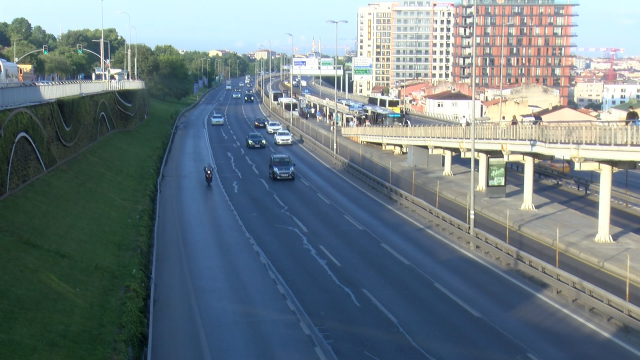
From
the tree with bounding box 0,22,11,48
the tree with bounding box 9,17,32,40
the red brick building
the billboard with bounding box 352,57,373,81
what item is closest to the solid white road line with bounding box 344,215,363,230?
the billboard with bounding box 352,57,373,81

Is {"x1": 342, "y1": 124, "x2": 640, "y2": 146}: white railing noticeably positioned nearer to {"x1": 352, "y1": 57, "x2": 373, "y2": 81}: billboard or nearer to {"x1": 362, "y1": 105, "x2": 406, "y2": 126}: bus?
{"x1": 362, "y1": 105, "x2": 406, "y2": 126}: bus

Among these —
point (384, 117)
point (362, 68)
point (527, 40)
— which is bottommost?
point (384, 117)

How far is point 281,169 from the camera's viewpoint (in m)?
39.5

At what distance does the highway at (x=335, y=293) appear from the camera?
1475cm

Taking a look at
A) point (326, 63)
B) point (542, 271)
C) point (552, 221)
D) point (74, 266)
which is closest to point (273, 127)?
point (552, 221)

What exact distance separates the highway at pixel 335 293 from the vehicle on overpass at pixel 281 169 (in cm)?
618

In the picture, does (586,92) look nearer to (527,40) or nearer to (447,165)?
(527,40)

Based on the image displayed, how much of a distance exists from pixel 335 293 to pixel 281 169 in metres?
21.4

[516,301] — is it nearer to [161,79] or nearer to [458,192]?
[458,192]

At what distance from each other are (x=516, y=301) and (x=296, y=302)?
5780 mm

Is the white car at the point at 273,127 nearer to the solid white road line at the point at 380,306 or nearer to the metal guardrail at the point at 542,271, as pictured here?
the metal guardrail at the point at 542,271

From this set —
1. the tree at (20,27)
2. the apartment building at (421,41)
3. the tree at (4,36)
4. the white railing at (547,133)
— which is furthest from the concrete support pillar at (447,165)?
the apartment building at (421,41)

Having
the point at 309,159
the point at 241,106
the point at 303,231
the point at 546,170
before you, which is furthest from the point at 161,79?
the point at 303,231

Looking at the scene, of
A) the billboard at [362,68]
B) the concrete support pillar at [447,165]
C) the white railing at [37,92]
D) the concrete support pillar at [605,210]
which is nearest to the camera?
the white railing at [37,92]
